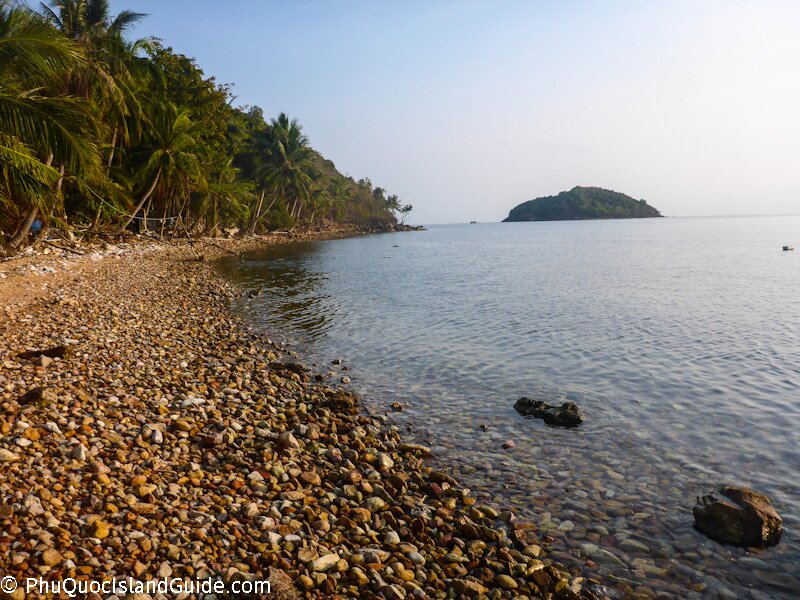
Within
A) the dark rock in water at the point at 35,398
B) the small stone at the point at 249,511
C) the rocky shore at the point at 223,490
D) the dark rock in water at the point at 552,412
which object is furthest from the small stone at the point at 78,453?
the dark rock in water at the point at 552,412

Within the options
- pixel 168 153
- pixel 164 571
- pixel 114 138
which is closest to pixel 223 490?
pixel 164 571

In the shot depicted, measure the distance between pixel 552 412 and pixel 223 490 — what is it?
6.65 metres

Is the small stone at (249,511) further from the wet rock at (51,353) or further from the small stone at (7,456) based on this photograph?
the wet rock at (51,353)

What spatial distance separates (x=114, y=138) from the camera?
31.2m

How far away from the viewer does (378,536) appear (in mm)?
5754

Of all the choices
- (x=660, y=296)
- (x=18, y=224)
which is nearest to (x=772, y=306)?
(x=660, y=296)

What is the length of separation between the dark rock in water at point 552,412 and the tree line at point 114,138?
11558 millimetres

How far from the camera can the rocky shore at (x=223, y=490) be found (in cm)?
462

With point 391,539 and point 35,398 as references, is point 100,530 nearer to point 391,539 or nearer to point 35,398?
point 391,539

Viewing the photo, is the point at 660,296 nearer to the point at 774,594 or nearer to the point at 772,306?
the point at 772,306

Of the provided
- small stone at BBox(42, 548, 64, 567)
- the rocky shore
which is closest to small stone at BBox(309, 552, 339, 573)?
the rocky shore

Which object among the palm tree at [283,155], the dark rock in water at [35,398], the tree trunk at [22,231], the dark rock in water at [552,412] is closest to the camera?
the dark rock in water at [35,398]

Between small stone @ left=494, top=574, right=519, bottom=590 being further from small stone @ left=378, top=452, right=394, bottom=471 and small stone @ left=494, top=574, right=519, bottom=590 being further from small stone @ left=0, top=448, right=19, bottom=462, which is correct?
small stone @ left=0, top=448, right=19, bottom=462

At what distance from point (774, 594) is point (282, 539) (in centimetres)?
546
